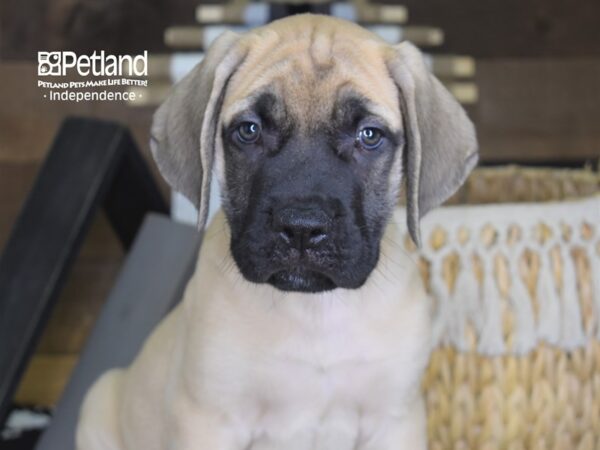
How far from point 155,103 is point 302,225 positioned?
2147 millimetres

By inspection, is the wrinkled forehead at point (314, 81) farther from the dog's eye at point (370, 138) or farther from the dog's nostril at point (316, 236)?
the dog's nostril at point (316, 236)

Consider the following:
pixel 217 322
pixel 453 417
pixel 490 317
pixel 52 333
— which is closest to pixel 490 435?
pixel 453 417

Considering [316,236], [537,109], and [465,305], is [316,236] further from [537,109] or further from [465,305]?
[537,109]

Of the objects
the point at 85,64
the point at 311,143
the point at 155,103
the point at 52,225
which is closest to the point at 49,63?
the point at 85,64

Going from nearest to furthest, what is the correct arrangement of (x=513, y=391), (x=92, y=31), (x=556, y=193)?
1. (x=513, y=391)
2. (x=556, y=193)
3. (x=92, y=31)

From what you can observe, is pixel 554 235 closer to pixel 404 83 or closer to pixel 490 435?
pixel 490 435

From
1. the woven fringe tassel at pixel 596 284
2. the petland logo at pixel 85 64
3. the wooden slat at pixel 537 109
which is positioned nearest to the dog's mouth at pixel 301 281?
the woven fringe tassel at pixel 596 284

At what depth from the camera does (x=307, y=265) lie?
6.26 feet

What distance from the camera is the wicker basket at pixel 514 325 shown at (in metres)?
2.66

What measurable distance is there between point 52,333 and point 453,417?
1889 millimetres

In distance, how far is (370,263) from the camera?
79.0 inches

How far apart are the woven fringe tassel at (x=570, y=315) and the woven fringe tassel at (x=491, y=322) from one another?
155 mm

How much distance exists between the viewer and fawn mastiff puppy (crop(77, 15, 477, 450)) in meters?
1.99

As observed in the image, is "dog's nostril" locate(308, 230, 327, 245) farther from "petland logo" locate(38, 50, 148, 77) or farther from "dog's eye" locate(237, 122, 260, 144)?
"petland logo" locate(38, 50, 148, 77)
